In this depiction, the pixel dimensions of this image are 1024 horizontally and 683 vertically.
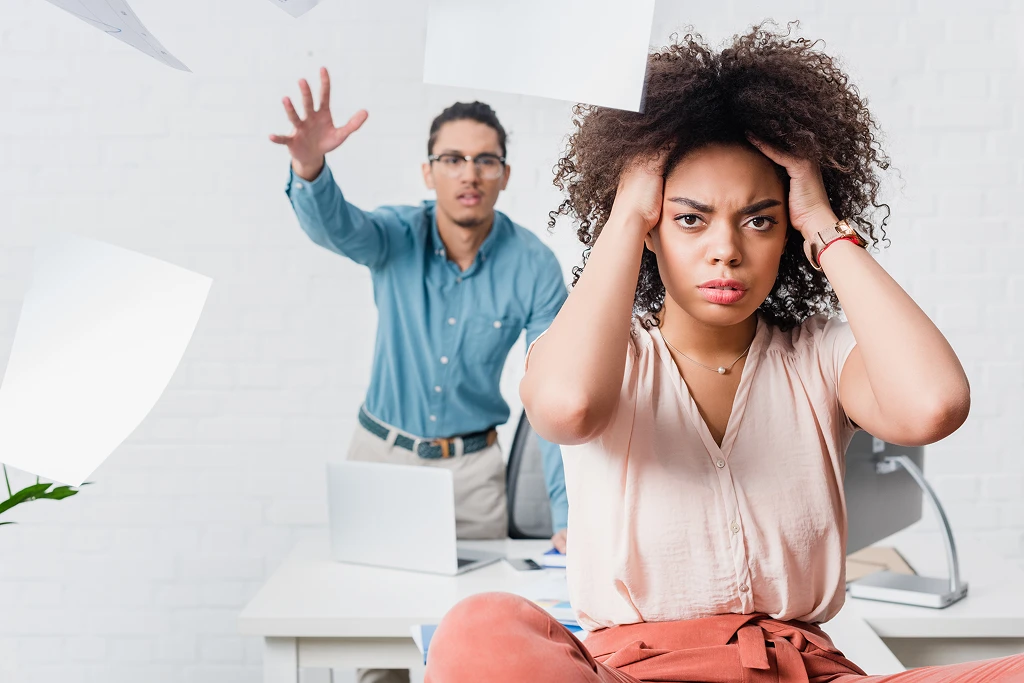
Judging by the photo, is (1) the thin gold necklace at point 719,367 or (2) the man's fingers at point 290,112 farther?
(2) the man's fingers at point 290,112

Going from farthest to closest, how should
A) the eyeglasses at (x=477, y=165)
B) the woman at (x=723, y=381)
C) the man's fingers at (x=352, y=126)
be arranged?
1. the eyeglasses at (x=477, y=165)
2. the man's fingers at (x=352, y=126)
3. the woman at (x=723, y=381)

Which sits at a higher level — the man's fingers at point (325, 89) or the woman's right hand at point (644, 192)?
the man's fingers at point (325, 89)

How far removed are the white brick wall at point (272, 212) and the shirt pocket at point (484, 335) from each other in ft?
1.75

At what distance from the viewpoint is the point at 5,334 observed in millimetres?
3027

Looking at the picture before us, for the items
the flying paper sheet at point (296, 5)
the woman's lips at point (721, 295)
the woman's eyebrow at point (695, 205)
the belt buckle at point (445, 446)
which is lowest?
the belt buckle at point (445, 446)

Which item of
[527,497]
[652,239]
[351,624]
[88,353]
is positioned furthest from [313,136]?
[88,353]

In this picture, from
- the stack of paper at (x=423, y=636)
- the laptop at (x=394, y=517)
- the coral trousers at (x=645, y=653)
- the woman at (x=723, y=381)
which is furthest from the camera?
the laptop at (x=394, y=517)

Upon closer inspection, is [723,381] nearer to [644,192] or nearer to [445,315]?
[644,192]

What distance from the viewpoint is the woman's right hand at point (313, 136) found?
2049mm

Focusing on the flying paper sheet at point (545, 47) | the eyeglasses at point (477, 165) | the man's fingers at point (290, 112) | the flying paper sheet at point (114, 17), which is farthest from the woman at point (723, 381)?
the eyeglasses at point (477, 165)

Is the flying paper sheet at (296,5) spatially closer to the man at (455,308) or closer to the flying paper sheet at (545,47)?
the flying paper sheet at (545,47)

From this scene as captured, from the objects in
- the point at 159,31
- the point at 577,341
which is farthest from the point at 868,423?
the point at 159,31

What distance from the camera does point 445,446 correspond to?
241cm

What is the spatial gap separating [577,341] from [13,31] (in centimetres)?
266
